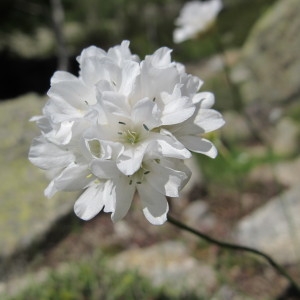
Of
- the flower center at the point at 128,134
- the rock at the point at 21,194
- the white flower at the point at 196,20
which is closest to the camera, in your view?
the flower center at the point at 128,134

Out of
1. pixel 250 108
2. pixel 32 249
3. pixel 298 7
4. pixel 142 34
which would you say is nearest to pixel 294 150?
pixel 250 108

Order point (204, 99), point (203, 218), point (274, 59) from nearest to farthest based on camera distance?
point (204, 99) → point (203, 218) → point (274, 59)

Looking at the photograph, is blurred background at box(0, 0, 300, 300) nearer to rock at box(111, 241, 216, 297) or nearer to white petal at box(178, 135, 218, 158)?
rock at box(111, 241, 216, 297)

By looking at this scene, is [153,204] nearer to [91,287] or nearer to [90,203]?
[90,203]

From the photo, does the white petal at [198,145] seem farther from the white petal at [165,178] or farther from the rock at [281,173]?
the rock at [281,173]

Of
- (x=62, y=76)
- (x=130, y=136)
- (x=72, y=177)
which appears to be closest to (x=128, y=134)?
(x=130, y=136)

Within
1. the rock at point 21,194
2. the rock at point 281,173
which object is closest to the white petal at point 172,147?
the rock at point 21,194

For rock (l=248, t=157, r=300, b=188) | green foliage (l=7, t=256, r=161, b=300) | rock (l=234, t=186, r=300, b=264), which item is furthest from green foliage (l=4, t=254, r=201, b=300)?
rock (l=248, t=157, r=300, b=188)
